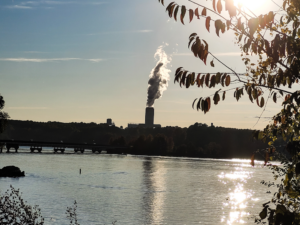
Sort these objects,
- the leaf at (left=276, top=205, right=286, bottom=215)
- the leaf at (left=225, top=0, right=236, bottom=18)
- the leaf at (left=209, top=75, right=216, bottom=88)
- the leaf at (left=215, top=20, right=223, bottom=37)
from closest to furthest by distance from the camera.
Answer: the leaf at (left=225, top=0, right=236, bottom=18)
the leaf at (left=215, top=20, right=223, bottom=37)
the leaf at (left=276, top=205, right=286, bottom=215)
the leaf at (left=209, top=75, right=216, bottom=88)

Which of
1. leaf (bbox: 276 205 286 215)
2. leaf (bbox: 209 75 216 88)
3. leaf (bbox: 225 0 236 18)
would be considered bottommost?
leaf (bbox: 276 205 286 215)

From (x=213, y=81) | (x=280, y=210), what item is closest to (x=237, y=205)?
(x=280, y=210)

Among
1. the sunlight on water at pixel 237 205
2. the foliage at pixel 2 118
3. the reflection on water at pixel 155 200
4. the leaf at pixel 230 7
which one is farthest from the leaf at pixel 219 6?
the foliage at pixel 2 118

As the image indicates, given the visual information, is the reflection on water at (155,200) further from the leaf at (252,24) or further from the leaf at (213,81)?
the leaf at (252,24)

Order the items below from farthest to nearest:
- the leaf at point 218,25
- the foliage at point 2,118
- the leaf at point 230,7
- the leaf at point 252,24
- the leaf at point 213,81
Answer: the foliage at point 2,118
the leaf at point 213,81
the leaf at point 252,24
the leaf at point 218,25
the leaf at point 230,7

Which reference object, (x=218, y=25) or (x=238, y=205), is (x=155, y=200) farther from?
(x=218, y=25)

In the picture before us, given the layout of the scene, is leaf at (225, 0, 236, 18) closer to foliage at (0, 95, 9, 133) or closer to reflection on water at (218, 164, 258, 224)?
reflection on water at (218, 164, 258, 224)

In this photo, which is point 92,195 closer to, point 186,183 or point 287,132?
point 186,183

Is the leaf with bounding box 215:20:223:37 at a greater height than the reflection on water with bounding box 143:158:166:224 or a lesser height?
greater

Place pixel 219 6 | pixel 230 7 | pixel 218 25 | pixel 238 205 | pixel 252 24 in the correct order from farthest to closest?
1. pixel 238 205
2. pixel 252 24
3. pixel 218 25
4. pixel 219 6
5. pixel 230 7

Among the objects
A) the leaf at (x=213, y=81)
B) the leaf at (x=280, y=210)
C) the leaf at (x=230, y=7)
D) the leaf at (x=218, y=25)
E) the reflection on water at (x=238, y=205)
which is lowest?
the reflection on water at (x=238, y=205)

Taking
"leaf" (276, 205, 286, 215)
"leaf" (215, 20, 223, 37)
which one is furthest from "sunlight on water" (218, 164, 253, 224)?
"leaf" (215, 20, 223, 37)

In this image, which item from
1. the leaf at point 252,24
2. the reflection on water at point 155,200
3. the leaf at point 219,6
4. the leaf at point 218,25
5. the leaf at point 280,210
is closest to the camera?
the leaf at point 219,6

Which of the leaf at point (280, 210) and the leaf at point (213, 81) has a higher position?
the leaf at point (213, 81)
